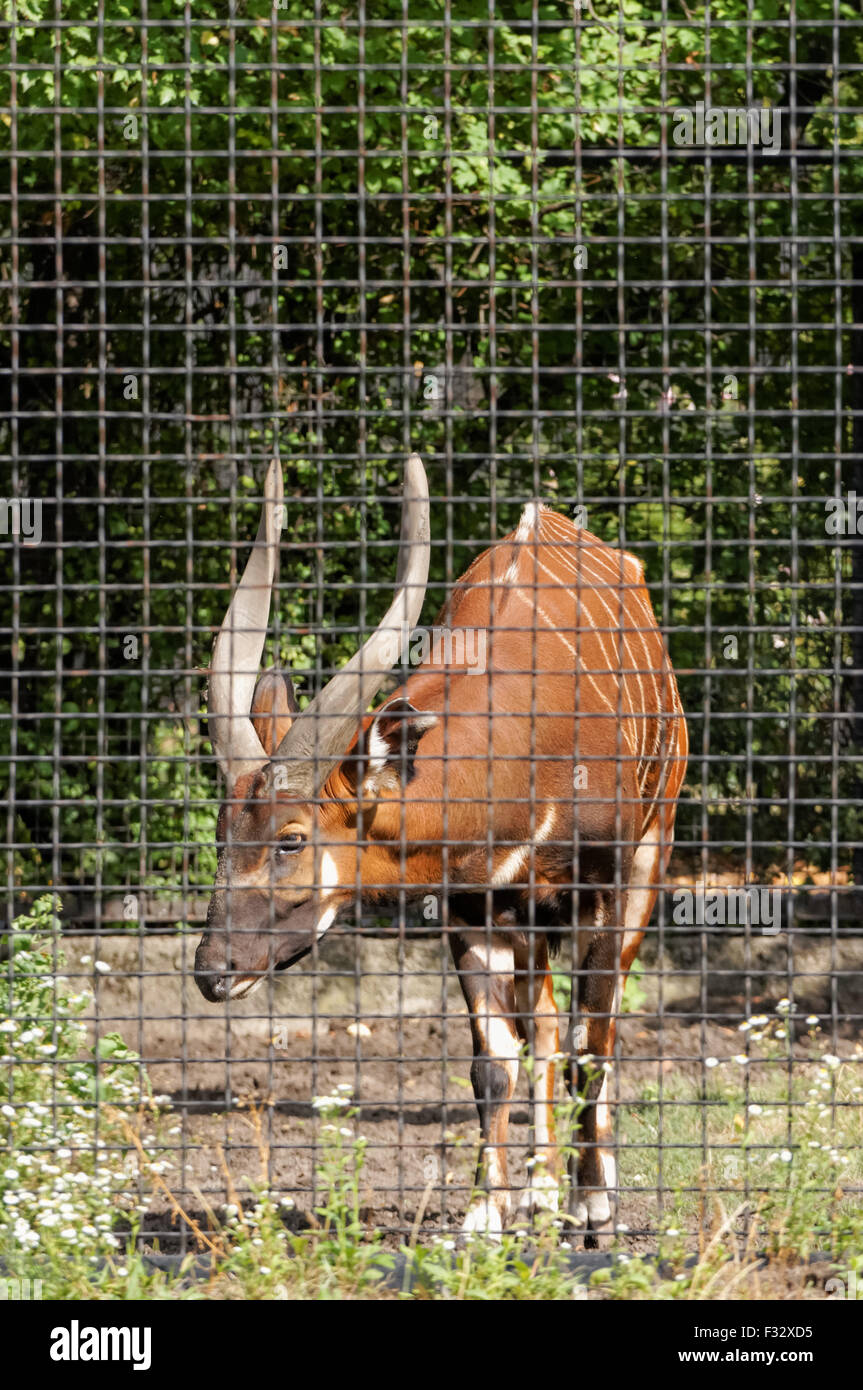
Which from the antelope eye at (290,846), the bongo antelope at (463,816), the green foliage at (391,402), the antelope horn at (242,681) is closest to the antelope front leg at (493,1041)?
the bongo antelope at (463,816)

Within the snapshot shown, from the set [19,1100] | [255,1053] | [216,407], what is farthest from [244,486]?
[19,1100]

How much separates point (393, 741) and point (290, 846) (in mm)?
409

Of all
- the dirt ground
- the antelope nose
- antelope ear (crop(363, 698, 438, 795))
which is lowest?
the dirt ground

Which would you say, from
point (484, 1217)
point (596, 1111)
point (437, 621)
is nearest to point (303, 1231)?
point (484, 1217)

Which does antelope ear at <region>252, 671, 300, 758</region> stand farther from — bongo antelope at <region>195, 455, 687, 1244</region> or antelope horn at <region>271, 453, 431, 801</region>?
antelope horn at <region>271, 453, 431, 801</region>

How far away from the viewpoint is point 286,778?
418 centimetres

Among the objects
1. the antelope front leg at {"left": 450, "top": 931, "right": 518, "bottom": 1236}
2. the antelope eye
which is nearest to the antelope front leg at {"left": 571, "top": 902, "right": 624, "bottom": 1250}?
the antelope front leg at {"left": 450, "top": 931, "right": 518, "bottom": 1236}

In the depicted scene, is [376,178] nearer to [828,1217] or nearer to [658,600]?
[658,600]

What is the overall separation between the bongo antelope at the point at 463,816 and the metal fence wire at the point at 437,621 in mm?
16

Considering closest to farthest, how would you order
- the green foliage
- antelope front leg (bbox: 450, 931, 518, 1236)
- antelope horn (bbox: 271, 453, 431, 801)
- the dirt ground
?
antelope horn (bbox: 271, 453, 431, 801), antelope front leg (bbox: 450, 931, 518, 1236), the dirt ground, the green foliage

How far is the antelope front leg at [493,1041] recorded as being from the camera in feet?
13.5

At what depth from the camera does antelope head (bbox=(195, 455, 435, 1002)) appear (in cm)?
398

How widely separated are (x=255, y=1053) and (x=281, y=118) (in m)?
4.11

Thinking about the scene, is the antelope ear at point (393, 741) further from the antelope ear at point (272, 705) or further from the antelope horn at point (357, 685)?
the antelope ear at point (272, 705)
